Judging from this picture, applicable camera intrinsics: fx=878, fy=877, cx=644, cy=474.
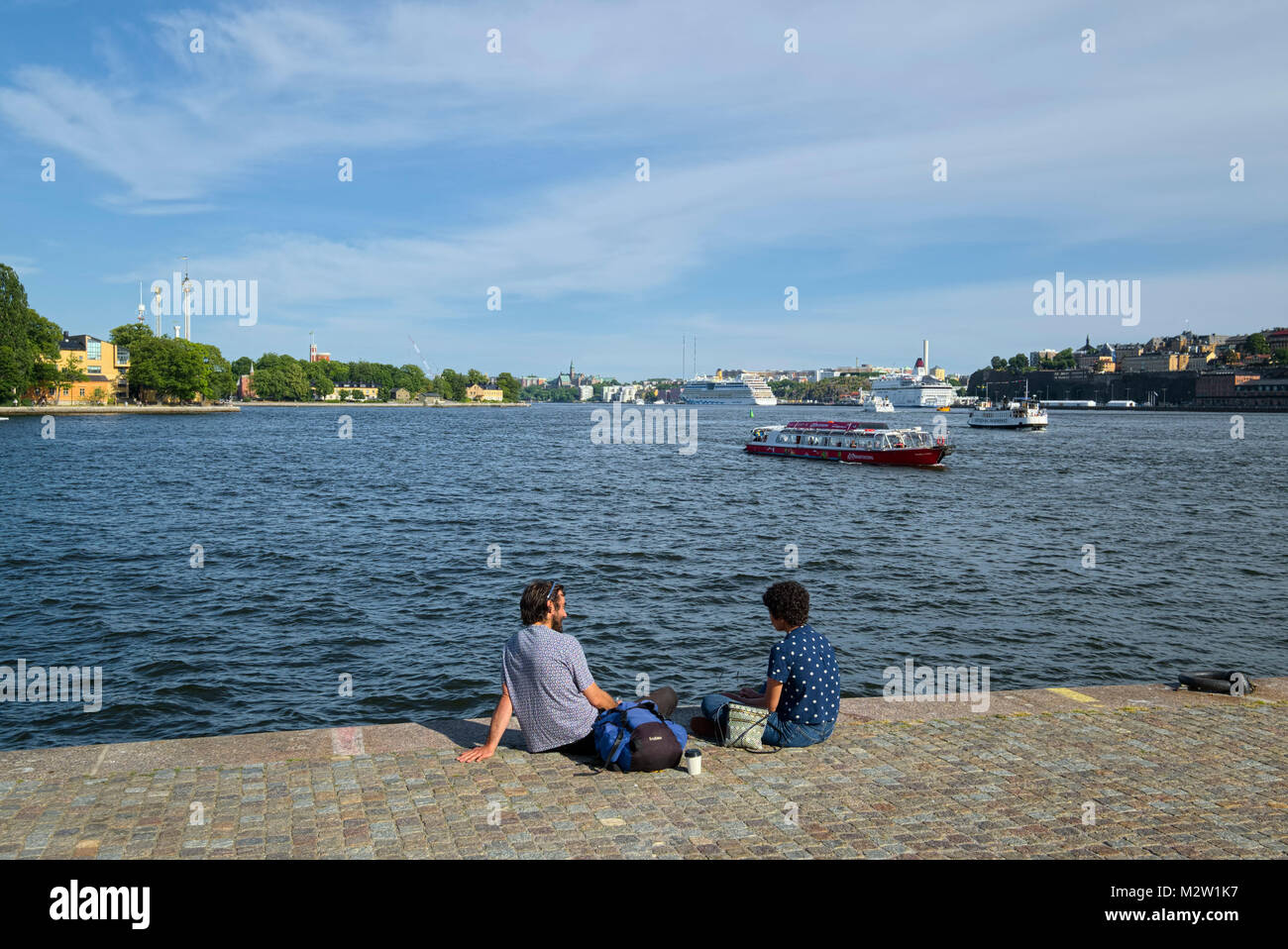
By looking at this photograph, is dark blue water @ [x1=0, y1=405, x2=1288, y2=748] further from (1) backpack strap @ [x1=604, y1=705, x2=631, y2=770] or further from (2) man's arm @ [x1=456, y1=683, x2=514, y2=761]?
(1) backpack strap @ [x1=604, y1=705, x2=631, y2=770]

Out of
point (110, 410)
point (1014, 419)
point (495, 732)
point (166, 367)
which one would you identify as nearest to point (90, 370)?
point (166, 367)

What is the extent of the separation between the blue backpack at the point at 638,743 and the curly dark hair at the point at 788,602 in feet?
4.24

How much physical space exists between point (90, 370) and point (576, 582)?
15133cm

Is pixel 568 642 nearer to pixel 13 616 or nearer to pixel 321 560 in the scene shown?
pixel 13 616

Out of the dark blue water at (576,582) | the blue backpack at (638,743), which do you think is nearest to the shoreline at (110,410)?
the dark blue water at (576,582)

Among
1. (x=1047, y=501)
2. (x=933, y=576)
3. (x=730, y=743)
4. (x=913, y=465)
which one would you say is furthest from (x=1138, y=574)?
(x=913, y=465)

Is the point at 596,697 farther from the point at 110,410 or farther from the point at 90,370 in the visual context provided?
the point at 90,370

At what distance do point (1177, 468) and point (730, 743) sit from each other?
56821 millimetres

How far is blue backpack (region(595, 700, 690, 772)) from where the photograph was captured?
6.82 m

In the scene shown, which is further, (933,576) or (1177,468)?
(1177,468)

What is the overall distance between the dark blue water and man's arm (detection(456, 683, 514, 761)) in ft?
17.1

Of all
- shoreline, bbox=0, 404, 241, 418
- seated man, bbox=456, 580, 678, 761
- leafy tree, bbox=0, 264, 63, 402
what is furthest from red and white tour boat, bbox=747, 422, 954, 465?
shoreline, bbox=0, 404, 241, 418
